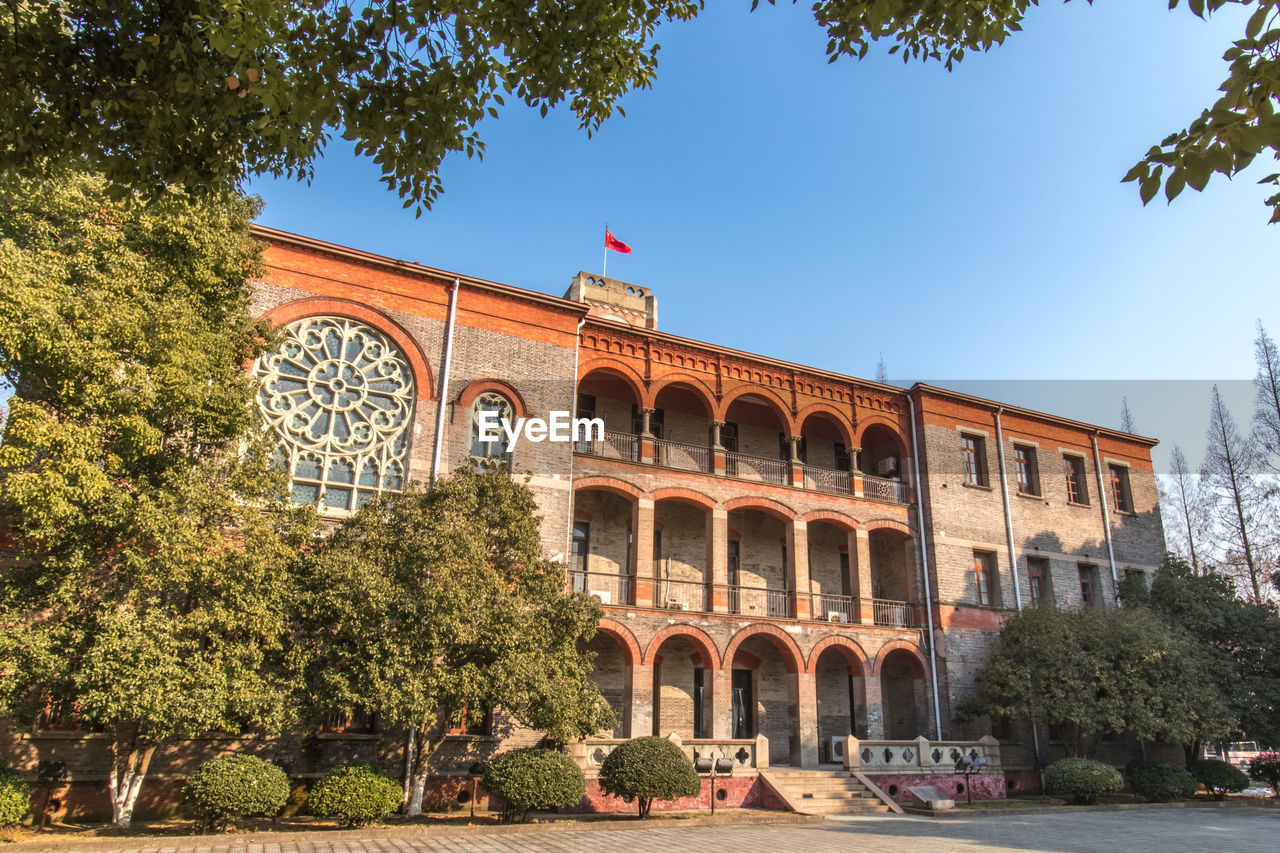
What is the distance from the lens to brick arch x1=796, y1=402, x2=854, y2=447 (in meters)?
24.9

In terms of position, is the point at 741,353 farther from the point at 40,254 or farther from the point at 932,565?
the point at 40,254

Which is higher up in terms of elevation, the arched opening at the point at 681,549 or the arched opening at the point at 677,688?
the arched opening at the point at 681,549

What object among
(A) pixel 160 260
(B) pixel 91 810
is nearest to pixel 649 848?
(B) pixel 91 810

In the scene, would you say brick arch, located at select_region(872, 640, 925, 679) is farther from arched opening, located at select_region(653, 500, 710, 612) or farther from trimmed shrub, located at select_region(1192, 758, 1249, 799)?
trimmed shrub, located at select_region(1192, 758, 1249, 799)

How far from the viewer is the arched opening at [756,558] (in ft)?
79.3

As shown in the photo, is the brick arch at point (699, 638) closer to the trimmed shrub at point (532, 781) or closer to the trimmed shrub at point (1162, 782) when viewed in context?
the trimmed shrub at point (532, 781)

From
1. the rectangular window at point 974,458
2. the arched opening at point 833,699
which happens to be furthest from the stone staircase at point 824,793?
the rectangular window at point 974,458

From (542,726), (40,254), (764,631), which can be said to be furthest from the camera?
(764,631)

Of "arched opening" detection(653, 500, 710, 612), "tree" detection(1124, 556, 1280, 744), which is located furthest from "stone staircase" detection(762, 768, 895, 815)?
"tree" detection(1124, 556, 1280, 744)

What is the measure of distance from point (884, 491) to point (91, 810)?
824 inches

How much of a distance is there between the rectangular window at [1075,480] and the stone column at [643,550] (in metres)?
16.2

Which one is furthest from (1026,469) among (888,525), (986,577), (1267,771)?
(1267,771)

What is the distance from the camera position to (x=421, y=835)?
42.1 feet

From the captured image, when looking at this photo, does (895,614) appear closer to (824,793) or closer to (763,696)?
(763,696)
